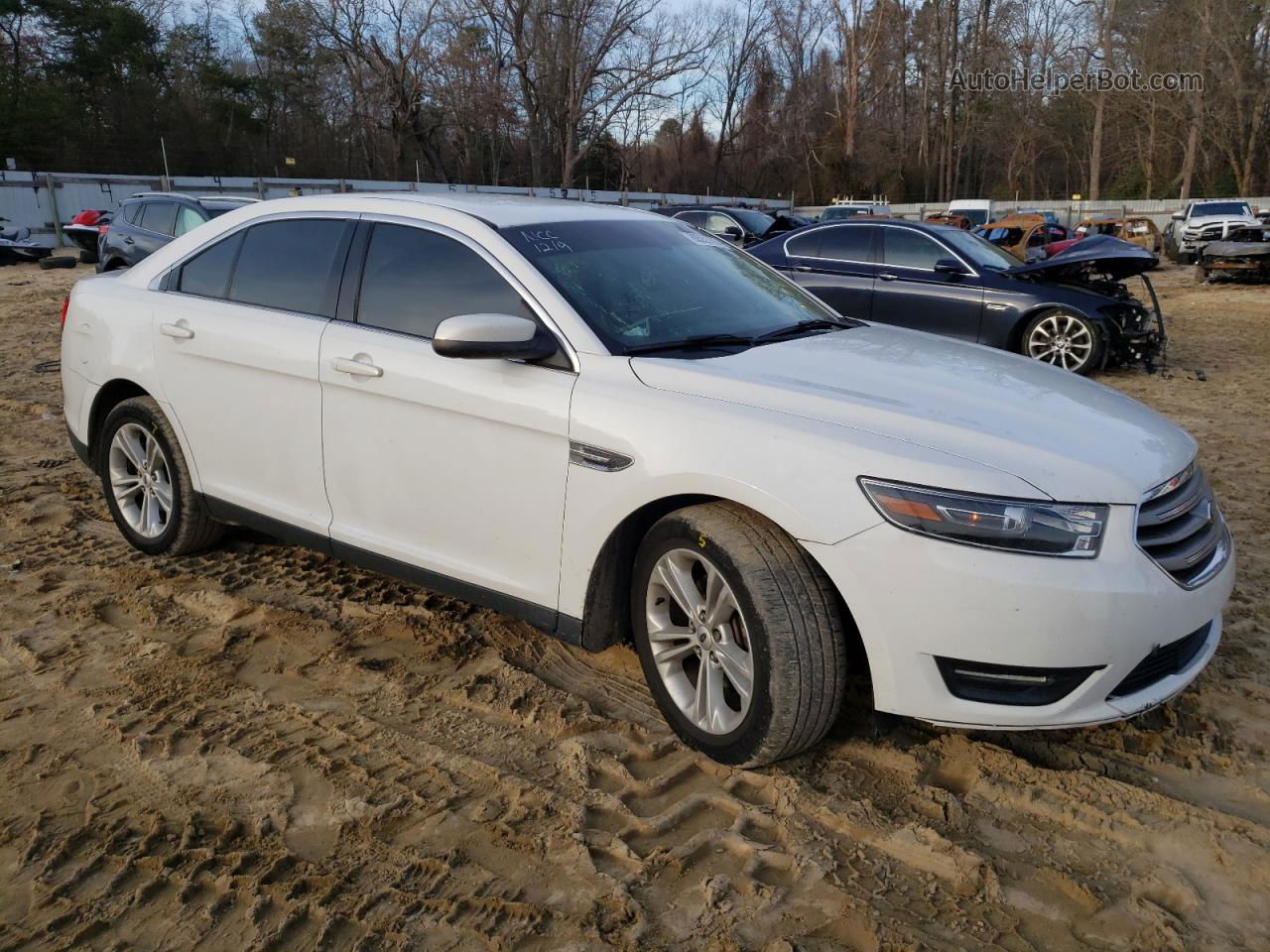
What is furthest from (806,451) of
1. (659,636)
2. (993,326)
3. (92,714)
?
(993,326)

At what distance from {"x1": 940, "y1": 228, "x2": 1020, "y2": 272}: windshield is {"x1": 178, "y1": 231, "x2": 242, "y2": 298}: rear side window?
752cm

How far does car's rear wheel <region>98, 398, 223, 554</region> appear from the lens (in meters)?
4.39

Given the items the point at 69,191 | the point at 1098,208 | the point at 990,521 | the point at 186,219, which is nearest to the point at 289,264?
the point at 990,521

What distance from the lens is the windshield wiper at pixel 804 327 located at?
3534 millimetres

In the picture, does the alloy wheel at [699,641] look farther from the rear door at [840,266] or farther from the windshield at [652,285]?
the rear door at [840,266]

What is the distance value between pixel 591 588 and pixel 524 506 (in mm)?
354

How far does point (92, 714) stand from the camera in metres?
3.25

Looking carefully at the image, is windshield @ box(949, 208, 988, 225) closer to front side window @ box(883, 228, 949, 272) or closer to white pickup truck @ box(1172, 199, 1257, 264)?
white pickup truck @ box(1172, 199, 1257, 264)

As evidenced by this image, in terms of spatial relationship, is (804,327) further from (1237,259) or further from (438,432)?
(1237,259)

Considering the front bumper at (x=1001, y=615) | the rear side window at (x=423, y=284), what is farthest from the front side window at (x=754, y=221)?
the front bumper at (x=1001, y=615)

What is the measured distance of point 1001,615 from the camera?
8.05 feet

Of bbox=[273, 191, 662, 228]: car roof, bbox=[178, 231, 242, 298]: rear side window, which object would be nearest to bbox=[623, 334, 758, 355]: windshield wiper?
bbox=[273, 191, 662, 228]: car roof

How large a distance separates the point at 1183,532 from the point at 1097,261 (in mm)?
7374

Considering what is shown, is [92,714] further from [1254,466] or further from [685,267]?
[1254,466]
